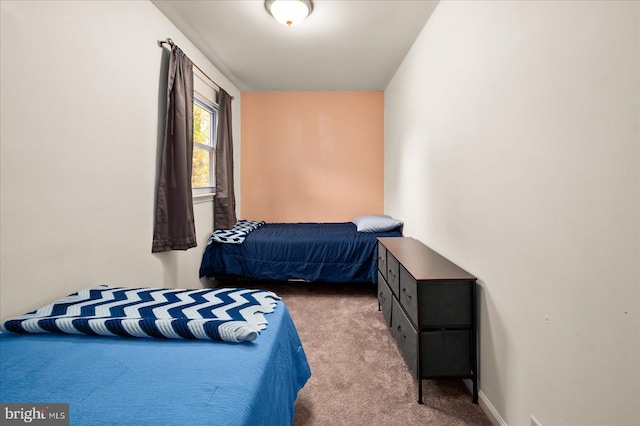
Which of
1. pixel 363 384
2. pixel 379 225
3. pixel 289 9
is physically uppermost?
pixel 289 9

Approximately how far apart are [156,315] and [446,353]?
1.47 metres

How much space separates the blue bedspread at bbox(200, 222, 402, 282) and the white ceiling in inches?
78.0

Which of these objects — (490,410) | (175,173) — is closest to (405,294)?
(490,410)

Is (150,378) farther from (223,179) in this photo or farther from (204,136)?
(204,136)

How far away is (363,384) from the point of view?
175 cm

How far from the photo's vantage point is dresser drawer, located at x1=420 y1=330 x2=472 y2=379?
158 cm

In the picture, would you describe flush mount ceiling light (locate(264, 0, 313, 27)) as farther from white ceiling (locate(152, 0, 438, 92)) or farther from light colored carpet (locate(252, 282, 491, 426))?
light colored carpet (locate(252, 282, 491, 426))

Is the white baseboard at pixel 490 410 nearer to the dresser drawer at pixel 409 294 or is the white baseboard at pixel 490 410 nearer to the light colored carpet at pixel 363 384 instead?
the light colored carpet at pixel 363 384

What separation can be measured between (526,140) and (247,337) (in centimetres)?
136

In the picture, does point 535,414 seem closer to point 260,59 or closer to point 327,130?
point 260,59

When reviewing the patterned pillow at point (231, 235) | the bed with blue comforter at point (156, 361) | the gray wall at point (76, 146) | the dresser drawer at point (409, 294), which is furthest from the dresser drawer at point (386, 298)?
the gray wall at point (76, 146)

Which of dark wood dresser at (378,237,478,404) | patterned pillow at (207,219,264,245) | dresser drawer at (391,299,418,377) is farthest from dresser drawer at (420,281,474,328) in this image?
patterned pillow at (207,219,264,245)

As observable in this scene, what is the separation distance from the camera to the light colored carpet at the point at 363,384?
1.50 metres

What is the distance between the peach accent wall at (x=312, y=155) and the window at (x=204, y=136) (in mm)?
902
